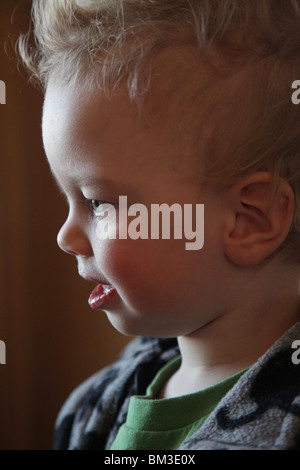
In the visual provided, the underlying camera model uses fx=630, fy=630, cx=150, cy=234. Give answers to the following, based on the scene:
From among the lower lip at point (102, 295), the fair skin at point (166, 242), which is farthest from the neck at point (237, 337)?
the lower lip at point (102, 295)

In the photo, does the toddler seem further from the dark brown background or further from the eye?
the dark brown background

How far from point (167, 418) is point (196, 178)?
0.26 m

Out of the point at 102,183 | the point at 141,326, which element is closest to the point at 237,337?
the point at 141,326

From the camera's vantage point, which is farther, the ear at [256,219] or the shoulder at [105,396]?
the shoulder at [105,396]

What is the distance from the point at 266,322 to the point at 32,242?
1.82ft

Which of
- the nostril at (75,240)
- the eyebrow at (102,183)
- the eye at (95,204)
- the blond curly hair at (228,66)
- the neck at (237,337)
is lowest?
the neck at (237,337)

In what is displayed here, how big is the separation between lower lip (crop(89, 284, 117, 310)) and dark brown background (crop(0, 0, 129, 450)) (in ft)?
1.34

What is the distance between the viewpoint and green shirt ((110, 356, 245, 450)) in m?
0.63

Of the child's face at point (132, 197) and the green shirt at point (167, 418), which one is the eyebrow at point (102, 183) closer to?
the child's face at point (132, 197)

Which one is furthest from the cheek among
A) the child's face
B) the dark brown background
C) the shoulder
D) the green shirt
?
the dark brown background

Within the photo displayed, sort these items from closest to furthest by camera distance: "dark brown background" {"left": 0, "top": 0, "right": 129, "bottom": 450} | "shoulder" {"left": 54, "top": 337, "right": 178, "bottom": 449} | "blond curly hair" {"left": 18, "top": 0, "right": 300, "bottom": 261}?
"blond curly hair" {"left": 18, "top": 0, "right": 300, "bottom": 261} → "shoulder" {"left": 54, "top": 337, "right": 178, "bottom": 449} → "dark brown background" {"left": 0, "top": 0, "right": 129, "bottom": 450}

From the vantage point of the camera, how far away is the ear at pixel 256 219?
58cm

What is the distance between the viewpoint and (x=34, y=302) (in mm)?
1098

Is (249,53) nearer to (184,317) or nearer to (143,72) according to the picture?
(143,72)
